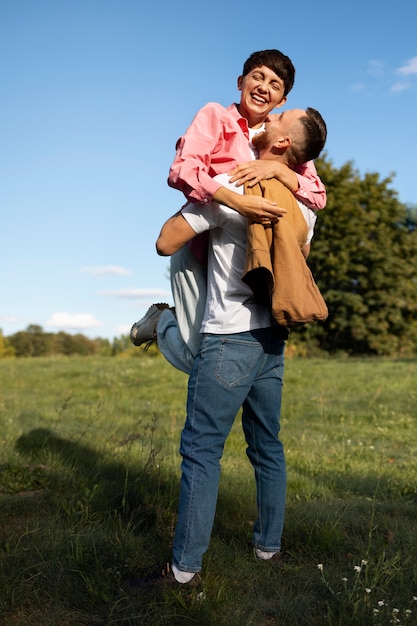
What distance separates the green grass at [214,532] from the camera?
302 centimetres

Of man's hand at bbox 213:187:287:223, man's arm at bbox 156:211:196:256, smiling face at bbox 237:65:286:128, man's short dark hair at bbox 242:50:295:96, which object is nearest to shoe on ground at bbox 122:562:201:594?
man's arm at bbox 156:211:196:256

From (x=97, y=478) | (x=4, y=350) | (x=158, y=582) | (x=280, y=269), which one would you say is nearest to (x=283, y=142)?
(x=280, y=269)

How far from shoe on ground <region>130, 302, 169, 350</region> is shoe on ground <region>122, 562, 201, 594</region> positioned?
1147 mm

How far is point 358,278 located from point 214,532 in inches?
1054

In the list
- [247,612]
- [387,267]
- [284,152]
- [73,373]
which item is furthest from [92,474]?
[387,267]

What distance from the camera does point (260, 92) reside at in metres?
3.18

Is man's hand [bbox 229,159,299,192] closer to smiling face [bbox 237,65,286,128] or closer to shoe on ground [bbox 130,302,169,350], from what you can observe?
smiling face [bbox 237,65,286,128]

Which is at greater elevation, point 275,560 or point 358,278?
point 358,278

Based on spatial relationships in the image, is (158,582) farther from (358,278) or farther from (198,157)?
(358,278)

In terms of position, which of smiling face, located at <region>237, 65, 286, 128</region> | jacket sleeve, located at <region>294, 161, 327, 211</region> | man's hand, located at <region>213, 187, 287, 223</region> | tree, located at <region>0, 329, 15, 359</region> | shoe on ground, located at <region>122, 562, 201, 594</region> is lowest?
tree, located at <region>0, 329, 15, 359</region>

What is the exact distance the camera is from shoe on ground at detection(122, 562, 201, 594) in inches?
122

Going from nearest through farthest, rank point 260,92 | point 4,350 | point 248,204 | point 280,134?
point 248,204
point 280,134
point 260,92
point 4,350

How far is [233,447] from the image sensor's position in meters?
7.50

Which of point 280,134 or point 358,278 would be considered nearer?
point 280,134
